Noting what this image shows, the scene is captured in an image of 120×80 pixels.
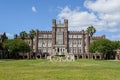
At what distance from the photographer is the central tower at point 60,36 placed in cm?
14200

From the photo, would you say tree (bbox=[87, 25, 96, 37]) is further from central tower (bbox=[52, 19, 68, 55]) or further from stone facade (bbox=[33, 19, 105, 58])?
central tower (bbox=[52, 19, 68, 55])

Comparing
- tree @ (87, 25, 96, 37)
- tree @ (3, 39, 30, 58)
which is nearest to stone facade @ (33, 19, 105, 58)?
tree @ (87, 25, 96, 37)

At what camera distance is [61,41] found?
143125mm

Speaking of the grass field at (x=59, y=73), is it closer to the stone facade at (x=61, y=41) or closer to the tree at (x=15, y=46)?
the tree at (x=15, y=46)

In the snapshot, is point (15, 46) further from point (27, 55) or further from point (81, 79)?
point (81, 79)

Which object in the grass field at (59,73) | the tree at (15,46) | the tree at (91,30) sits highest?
the tree at (91,30)

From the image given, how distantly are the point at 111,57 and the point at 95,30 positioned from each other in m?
18.2

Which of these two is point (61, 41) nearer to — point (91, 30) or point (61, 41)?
point (61, 41)

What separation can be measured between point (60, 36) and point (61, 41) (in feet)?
8.32

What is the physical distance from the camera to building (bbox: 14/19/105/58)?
468 feet

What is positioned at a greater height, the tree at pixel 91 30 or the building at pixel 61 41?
the tree at pixel 91 30

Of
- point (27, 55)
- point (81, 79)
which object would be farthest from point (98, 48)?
point (81, 79)

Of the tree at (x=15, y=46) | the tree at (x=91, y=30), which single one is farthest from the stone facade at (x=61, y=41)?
the tree at (x=15, y=46)

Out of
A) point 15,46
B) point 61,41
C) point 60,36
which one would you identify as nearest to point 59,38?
point 60,36
